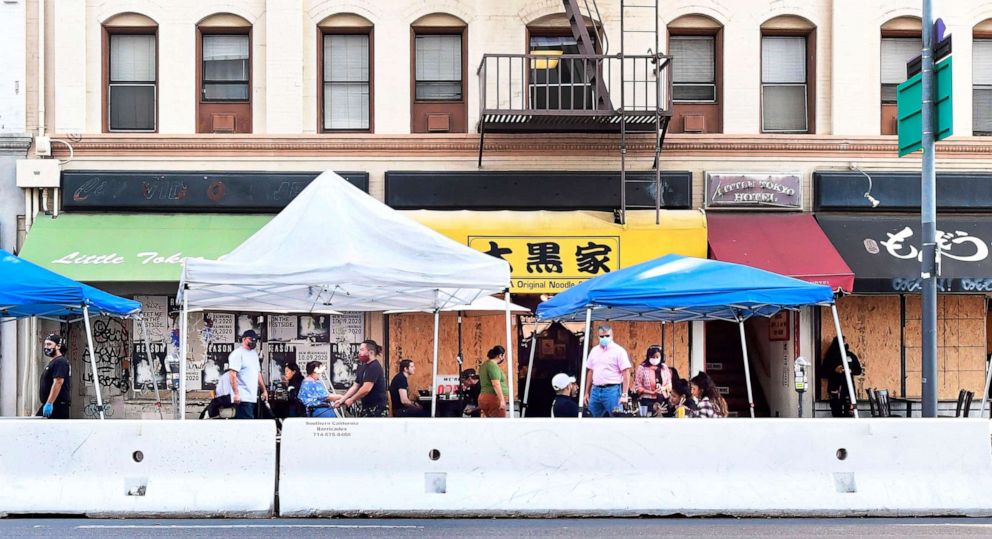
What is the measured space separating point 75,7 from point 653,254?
10477 mm

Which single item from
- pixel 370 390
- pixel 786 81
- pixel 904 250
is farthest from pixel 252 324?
pixel 904 250

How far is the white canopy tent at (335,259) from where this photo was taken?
12.1 m

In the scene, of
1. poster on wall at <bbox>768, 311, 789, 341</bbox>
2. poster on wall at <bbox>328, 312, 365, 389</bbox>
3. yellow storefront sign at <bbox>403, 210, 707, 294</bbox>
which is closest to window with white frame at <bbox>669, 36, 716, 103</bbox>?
yellow storefront sign at <bbox>403, 210, 707, 294</bbox>

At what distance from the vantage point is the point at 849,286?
17.2m

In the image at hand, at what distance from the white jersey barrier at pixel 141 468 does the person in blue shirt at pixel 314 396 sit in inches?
157

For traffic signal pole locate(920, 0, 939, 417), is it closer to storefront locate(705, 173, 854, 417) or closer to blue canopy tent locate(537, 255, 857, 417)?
blue canopy tent locate(537, 255, 857, 417)

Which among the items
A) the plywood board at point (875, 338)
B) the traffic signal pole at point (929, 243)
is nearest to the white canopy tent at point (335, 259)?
the traffic signal pole at point (929, 243)

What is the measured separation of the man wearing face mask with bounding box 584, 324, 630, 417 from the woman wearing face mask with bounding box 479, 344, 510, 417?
131cm

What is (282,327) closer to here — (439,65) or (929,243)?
(439,65)

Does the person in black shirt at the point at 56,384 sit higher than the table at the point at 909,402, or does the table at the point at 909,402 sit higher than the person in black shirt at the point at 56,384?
the person in black shirt at the point at 56,384

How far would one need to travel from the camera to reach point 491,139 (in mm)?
18734

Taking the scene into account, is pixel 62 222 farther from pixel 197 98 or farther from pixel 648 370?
pixel 648 370

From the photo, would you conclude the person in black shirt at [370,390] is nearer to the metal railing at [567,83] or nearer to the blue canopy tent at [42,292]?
the blue canopy tent at [42,292]

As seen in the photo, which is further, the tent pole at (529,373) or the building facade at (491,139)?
the building facade at (491,139)
